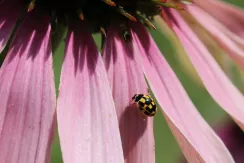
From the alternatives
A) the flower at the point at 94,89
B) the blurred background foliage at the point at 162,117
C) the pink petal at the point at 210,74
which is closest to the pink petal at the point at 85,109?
the flower at the point at 94,89

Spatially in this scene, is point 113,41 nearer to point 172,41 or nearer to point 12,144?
point 12,144

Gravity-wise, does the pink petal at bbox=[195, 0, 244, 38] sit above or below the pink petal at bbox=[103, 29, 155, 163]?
above

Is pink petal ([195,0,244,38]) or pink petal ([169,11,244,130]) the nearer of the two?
pink petal ([169,11,244,130])

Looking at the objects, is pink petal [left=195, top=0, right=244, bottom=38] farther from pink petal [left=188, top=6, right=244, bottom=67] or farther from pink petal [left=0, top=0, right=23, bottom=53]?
pink petal [left=0, top=0, right=23, bottom=53]

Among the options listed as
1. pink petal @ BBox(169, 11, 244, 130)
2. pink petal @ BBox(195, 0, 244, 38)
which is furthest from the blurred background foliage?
pink petal @ BBox(169, 11, 244, 130)

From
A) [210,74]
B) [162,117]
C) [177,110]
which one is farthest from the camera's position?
[162,117]

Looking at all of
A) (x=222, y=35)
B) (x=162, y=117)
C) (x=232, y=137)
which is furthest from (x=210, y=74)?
(x=162, y=117)

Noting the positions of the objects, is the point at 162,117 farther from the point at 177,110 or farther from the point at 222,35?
the point at 177,110

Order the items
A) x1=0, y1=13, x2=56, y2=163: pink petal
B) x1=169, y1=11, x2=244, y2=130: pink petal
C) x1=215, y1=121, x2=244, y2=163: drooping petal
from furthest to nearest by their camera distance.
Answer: x1=215, y1=121, x2=244, y2=163: drooping petal, x1=169, y1=11, x2=244, y2=130: pink petal, x1=0, y1=13, x2=56, y2=163: pink petal
